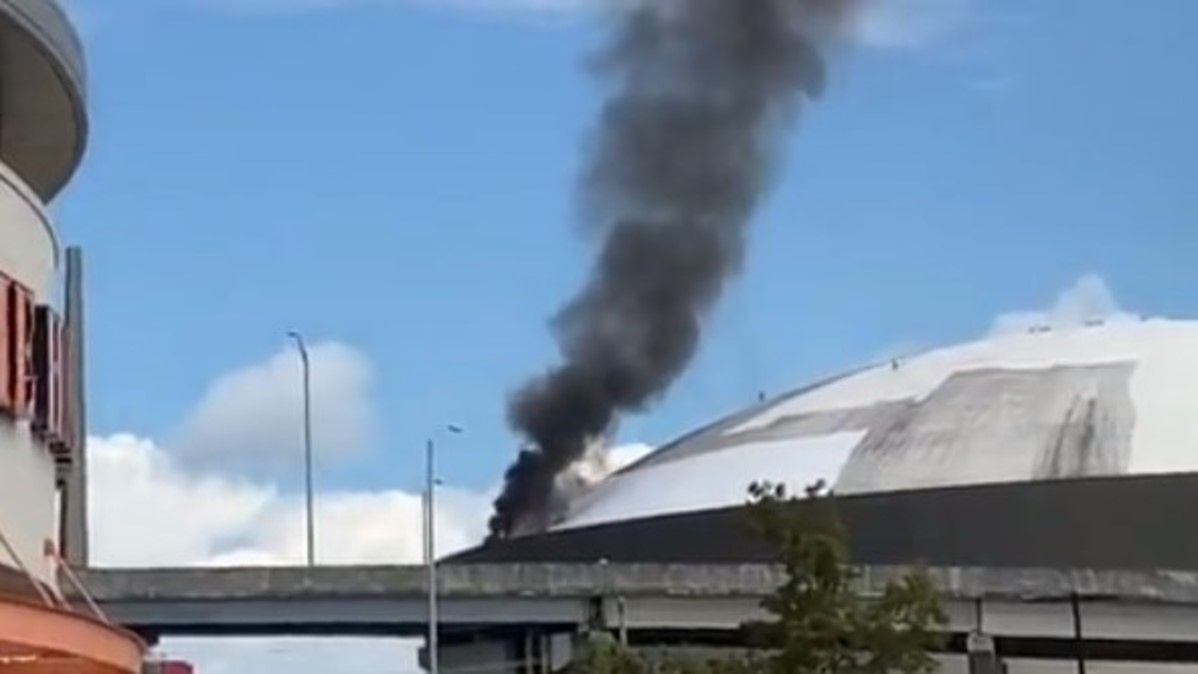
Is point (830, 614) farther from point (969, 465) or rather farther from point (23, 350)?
point (969, 465)

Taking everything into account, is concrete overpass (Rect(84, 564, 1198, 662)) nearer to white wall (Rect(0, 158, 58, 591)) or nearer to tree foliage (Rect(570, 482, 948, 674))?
tree foliage (Rect(570, 482, 948, 674))

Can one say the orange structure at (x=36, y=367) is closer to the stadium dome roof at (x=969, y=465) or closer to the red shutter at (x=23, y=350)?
the red shutter at (x=23, y=350)

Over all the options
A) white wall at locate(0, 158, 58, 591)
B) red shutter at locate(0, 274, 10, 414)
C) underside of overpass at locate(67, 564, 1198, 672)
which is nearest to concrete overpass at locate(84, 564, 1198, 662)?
underside of overpass at locate(67, 564, 1198, 672)

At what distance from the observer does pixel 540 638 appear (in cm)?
5659

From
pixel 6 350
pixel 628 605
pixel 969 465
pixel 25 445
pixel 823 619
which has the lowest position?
pixel 823 619

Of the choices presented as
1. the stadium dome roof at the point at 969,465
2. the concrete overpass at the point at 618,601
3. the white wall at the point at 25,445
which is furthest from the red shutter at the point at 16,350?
the stadium dome roof at the point at 969,465

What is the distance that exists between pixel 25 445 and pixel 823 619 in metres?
10.6

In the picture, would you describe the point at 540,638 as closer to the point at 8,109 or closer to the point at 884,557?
the point at 884,557

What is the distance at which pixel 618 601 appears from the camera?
5497cm

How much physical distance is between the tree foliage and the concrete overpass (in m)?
15.0

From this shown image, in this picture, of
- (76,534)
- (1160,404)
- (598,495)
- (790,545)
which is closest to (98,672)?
(790,545)

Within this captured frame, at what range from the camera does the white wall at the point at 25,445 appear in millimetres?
31984

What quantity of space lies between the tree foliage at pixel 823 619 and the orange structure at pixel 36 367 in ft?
28.7

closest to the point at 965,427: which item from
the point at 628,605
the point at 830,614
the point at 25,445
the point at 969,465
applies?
the point at 969,465
